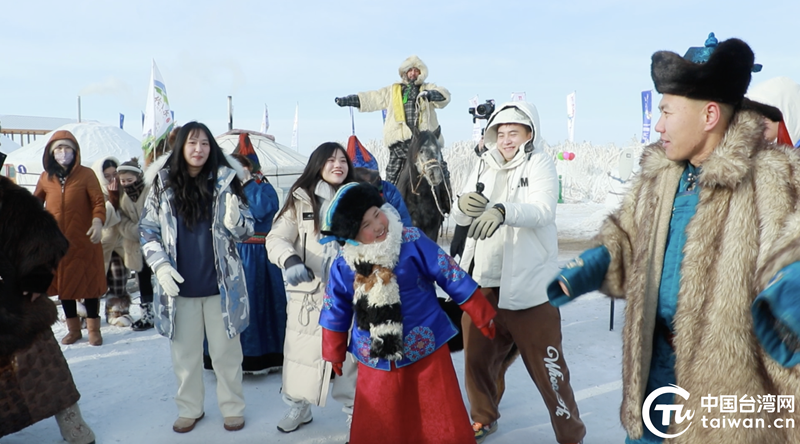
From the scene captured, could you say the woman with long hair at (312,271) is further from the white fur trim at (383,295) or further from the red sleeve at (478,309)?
the red sleeve at (478,309)

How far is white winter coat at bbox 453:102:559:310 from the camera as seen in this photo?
295 centimetres

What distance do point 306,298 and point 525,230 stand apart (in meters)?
1.41

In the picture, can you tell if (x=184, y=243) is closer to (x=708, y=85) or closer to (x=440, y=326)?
(x=440, y=326)

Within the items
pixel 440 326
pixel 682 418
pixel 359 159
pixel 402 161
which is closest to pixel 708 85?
pixel 682 418

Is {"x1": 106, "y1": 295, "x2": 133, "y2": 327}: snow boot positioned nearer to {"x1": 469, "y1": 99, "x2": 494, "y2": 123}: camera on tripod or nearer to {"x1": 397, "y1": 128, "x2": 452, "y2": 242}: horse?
{"x1": 397, "y1": 128, "x2": 452, "y2": 242}: horse

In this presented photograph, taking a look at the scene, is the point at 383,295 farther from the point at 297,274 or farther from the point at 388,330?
the point at 297,274

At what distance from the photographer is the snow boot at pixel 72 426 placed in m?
3.26

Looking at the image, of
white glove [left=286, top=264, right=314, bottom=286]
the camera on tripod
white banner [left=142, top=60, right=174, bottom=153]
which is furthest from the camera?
white banner [left=142, top=60, right=174, bottom=153]

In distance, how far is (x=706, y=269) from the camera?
173 centimetres

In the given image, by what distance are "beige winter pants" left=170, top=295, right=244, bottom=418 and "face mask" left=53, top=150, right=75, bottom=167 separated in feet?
8.89

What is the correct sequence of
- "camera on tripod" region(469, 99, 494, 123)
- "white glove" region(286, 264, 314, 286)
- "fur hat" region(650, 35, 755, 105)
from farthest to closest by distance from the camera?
"camera on tripod" region(469, 99, 494, 123) → "white glove" region(286, 264, 314, 286) → "fur hat" region(650, 35, 755, 105)

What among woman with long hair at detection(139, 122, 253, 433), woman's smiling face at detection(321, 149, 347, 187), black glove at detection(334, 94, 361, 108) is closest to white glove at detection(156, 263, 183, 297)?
woman with long hair at detection(139, 122, 253, 433)

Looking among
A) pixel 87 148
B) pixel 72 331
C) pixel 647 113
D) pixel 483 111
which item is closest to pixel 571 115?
pixel 647 113

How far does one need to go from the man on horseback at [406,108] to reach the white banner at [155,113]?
2083 mm
